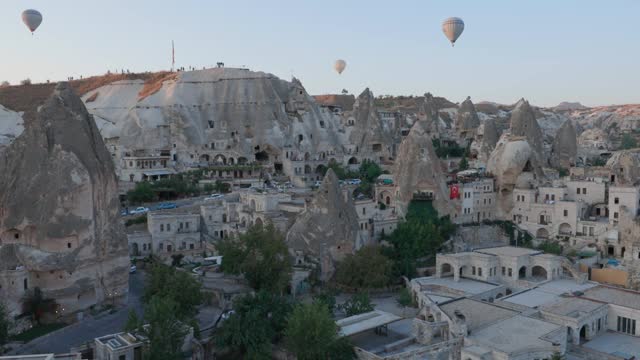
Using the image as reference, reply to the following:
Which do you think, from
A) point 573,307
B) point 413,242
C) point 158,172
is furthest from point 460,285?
point 158,172

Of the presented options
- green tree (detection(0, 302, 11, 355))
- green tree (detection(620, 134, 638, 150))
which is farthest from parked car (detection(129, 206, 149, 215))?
green tree (detection(620, 134, 638, 150))

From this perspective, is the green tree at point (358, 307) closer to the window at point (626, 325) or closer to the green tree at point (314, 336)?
the green tree at point (314, 336)

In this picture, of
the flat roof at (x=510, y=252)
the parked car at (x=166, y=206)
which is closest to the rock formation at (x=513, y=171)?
the flat roof at (x=510, y=252)

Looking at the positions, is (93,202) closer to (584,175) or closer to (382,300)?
(382,300)

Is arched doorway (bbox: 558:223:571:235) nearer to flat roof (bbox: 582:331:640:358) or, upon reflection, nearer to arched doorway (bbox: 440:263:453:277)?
arched doorway (bbox: 440:263:453:277)

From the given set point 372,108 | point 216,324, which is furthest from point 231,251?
point 372,108

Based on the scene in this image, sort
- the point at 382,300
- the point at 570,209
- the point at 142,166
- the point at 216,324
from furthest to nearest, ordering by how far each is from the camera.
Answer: the point at 142,166, the point at 570,209, the point at 382,300, the point at 216,324
